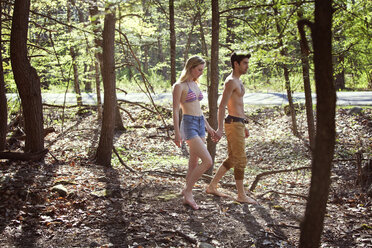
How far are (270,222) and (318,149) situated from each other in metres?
2.76

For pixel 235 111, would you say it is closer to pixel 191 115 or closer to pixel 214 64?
pixel 191 115

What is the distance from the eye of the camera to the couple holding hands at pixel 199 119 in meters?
5.12

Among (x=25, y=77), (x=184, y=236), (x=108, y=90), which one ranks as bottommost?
(x=184, y=236)

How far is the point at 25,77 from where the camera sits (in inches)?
267

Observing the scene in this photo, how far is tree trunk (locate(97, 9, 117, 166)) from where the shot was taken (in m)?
7.41

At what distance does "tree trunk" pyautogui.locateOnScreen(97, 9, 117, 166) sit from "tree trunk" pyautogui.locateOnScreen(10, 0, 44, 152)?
4.39ft

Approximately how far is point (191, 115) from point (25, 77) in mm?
3607

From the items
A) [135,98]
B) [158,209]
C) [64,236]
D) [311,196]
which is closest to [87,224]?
[64,236]

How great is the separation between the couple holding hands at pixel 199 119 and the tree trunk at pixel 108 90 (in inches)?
105

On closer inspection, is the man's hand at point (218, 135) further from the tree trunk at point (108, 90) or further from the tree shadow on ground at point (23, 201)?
the tree trunk at point (108, 90)

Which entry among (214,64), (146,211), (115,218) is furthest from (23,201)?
(214,64)

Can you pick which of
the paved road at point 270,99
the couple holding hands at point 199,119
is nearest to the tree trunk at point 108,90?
the couple holding hands at point 199,119

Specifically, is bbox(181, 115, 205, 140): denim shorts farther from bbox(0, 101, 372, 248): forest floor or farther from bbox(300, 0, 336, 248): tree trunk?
bbox(300, 0, 336, 248): tree trunk

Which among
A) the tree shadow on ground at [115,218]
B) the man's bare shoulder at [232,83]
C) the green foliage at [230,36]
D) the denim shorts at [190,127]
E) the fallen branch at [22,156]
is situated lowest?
the tree shadow on ground at [115,218]
